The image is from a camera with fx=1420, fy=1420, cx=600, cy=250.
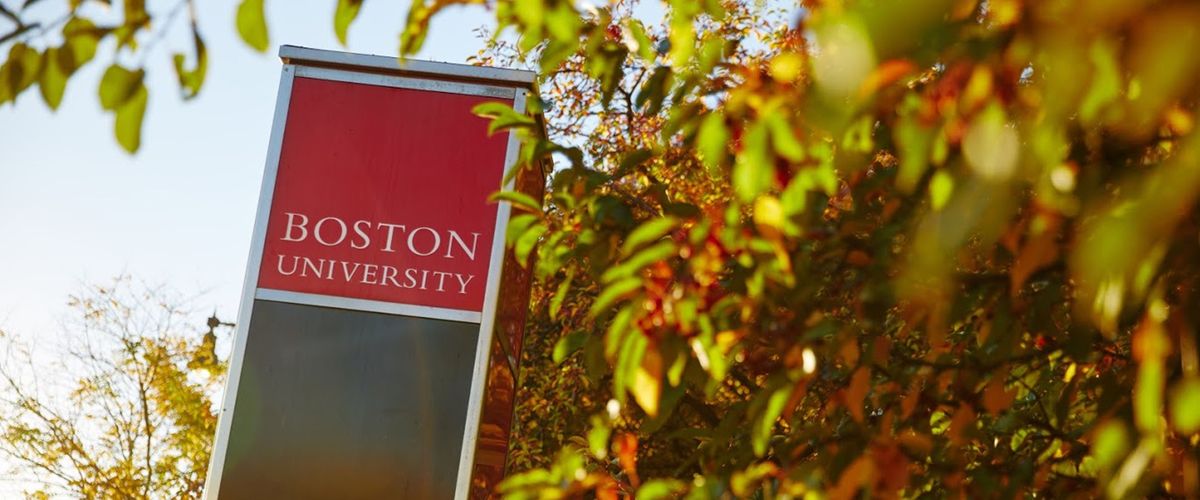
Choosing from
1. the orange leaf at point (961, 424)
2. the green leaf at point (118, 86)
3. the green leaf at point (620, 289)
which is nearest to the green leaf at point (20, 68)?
the green leaf at point (118, 86)

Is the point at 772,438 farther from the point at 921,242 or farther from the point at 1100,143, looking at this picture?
the point at 921,242

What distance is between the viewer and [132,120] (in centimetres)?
138

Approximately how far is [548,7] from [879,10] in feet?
1.85

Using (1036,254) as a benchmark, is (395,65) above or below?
above

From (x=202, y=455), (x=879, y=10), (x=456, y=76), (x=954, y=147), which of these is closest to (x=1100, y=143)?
(x=954, y=147)

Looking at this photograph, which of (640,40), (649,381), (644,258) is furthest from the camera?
(640,40)

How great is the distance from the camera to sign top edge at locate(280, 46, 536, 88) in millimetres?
5270

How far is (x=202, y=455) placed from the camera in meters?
15.6

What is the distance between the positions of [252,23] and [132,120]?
149mm

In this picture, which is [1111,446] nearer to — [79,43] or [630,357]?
[630,357]

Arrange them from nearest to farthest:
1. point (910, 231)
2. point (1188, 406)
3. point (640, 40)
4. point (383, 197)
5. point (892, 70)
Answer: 1. point (1188, 406)
2. point (892, 70)
3. point (910, 231)
4. point (640, 40)
5. point (383, 197)

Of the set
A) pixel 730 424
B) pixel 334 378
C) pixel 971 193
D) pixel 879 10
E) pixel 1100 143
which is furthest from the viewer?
pixel 334 378

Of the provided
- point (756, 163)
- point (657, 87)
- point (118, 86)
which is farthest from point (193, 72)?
point (657, 87)

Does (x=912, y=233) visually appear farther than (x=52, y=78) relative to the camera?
Yes
